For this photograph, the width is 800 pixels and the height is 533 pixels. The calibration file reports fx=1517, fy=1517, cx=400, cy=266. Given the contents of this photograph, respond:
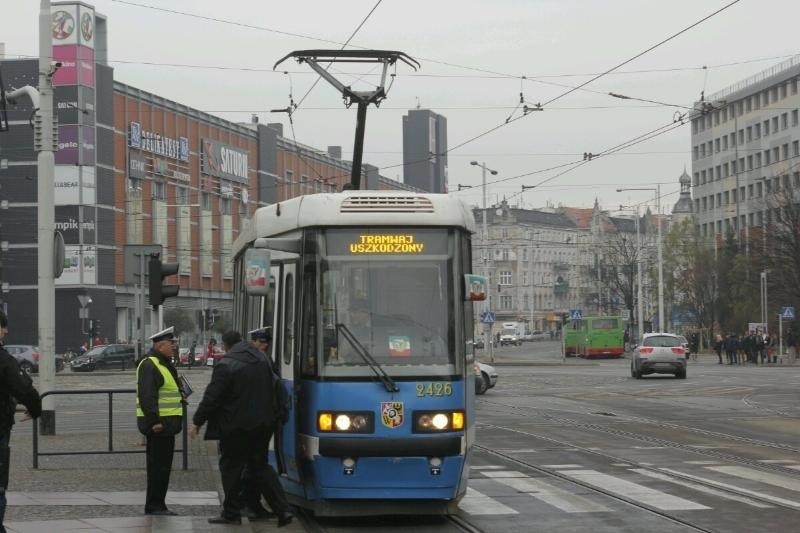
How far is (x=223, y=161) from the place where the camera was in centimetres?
9700

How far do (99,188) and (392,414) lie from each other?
237 ft

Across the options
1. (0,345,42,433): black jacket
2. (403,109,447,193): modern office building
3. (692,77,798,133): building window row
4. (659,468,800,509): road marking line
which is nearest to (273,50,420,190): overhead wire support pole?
(659,468,800,509): road marking line

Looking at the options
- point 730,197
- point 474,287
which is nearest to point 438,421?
point 474,287

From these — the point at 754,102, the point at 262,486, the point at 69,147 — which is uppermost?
the point at 754,102

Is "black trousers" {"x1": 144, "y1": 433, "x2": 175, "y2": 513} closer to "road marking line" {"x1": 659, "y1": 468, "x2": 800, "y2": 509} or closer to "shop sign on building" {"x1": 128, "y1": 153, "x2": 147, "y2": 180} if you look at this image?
"road marking line" {"x1": 659, "y1": 468, "x2": 800, "y2": 509}

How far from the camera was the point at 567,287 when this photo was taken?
599 ft

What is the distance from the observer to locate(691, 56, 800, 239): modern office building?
126 m

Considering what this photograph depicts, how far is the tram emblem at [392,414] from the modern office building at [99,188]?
2482 inches

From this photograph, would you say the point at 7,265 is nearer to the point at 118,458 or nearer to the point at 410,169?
the point at 118,458

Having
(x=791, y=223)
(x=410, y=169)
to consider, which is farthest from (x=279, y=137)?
(x=410, y=169)

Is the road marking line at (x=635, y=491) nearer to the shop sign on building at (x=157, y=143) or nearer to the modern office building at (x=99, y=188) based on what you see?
the modern office building at (x=99, y=188)

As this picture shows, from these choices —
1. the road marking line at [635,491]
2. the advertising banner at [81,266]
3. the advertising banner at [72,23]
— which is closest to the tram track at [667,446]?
the road marking line at [635,491]

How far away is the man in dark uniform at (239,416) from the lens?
1238 centimetres

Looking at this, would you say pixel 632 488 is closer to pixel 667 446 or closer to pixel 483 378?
pixel 667 446
